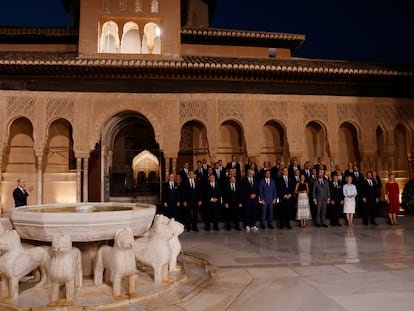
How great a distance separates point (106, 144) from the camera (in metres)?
15.0

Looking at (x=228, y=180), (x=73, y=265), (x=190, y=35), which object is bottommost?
(x=73, y=265)

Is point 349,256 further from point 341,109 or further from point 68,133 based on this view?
point 68,133

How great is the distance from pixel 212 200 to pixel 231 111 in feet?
14.5

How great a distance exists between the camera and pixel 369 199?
10.7m

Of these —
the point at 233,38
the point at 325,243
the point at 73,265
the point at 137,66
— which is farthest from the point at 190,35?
the point at 73,265

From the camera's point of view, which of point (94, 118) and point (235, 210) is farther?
point (94, 118)

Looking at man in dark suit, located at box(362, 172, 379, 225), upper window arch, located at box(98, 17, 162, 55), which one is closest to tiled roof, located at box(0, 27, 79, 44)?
upper window arch, located at box(98, 17, 162, 55)

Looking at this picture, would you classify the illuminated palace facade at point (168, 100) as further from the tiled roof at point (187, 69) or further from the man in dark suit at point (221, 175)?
the man in dark suit at point (221, 175)

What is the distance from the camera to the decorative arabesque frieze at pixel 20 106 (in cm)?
1217

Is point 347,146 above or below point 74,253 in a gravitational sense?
above

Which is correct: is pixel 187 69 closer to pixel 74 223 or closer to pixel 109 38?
pixel 109 38

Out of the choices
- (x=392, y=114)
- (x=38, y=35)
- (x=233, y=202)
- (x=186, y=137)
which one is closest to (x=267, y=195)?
(x=233, y=202)

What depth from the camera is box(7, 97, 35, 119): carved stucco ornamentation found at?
12.2 metres

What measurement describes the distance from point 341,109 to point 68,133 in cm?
1123
